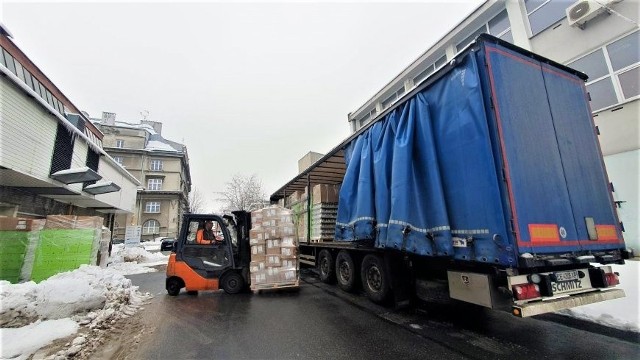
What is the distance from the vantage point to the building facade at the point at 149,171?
38.7 meters

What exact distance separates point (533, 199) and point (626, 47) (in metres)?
8.82

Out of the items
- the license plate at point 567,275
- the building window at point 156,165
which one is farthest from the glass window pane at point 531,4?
the building window at point 156,165

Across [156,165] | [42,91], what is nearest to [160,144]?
[156,165]

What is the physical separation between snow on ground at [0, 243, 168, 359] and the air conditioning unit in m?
14.1

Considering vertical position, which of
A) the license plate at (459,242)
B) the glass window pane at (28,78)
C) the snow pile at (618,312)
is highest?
the glass window pane at (28,78)

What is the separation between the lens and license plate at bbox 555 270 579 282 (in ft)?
11.0

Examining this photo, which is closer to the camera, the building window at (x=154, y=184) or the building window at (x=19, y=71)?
the building window at (x=19, y=71)

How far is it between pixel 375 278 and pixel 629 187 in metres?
7.85

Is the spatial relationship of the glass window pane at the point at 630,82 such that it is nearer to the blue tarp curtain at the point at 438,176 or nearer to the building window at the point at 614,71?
the building window at the point at 614,71

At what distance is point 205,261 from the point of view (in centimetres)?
712

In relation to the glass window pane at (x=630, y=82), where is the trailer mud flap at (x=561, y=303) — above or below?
below

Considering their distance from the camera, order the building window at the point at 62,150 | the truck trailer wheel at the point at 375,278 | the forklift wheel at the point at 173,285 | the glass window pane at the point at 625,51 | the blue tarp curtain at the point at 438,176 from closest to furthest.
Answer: the blue tarp curtain at the point at 438,176, the truck trailer wheel at the point at 375,278, the forklift wheel at the point at 173,285, the glass window pane at the point at 625,51, the building window at the point at 62,150

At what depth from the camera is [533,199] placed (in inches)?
128

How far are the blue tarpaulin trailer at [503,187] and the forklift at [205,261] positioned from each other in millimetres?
4333
